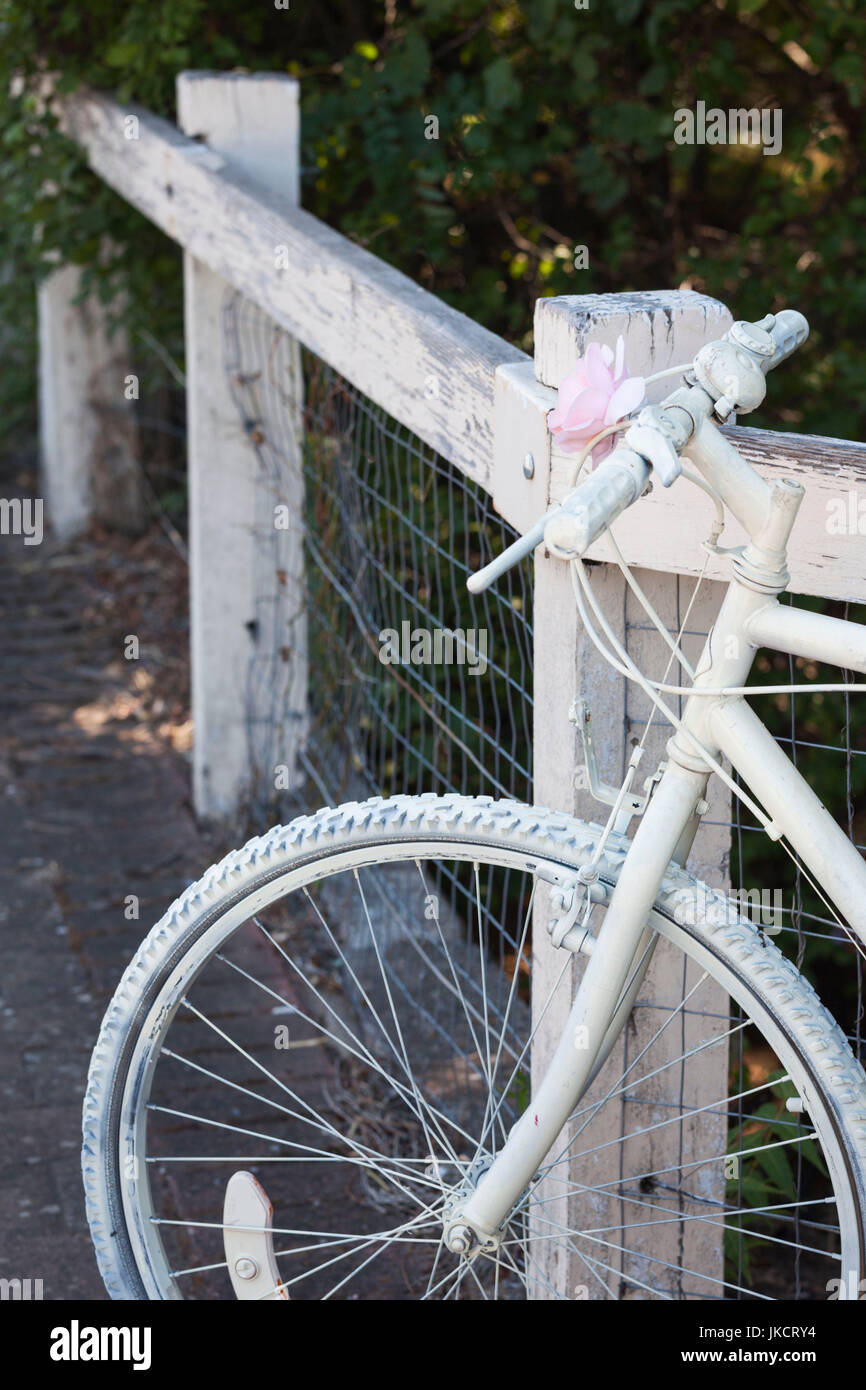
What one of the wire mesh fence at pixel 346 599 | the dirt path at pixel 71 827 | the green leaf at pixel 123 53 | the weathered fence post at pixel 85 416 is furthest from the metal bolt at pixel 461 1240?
the weathered fence post at pixel 85 416

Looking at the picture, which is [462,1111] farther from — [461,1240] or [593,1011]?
[593,1011]

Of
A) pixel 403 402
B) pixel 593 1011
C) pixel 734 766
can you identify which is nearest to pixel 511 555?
pixel 734 766

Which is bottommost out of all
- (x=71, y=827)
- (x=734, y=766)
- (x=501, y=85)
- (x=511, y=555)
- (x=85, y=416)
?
(x=71, y=827)

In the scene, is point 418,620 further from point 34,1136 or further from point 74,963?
point 34,1136

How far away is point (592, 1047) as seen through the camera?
157 cm

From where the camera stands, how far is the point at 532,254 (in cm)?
448

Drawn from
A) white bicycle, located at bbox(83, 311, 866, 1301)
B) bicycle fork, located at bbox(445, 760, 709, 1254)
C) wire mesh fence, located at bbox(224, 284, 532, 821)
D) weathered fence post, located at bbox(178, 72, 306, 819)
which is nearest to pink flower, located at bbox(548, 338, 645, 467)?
white bicycle, located at bbox(83, 311, 866, 1301)

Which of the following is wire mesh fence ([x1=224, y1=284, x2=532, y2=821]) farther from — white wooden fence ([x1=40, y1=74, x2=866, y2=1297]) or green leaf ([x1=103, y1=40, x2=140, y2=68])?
green leaf ([x1=103, y1=40, x2=140, y2=68])

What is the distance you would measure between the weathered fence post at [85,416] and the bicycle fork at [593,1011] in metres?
4.35

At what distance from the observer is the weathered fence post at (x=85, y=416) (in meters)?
5.61

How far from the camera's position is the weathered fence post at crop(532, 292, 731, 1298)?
5.37 feet

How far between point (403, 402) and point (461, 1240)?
3.55ft

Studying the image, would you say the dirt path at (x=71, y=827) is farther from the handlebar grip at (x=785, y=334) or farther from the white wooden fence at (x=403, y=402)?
the handlebar grip at (x=785, y=334)
